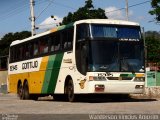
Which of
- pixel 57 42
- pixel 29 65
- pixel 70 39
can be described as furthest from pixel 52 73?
pixel 29 65

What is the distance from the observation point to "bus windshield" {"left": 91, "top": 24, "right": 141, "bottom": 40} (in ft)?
70.1

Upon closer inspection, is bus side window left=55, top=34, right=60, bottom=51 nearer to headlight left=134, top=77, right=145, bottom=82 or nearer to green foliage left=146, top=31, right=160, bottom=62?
headlight left=134, top=77, right=145, bottom=82

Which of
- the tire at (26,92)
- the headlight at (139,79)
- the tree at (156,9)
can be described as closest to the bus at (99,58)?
the headlight at (139,79)

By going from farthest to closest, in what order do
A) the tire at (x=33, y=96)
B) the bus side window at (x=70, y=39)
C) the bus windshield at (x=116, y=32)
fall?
the tire at (x=33, y=96), the bus side window at (x=70, y=39), the bus windshield at (x=116, y=32)

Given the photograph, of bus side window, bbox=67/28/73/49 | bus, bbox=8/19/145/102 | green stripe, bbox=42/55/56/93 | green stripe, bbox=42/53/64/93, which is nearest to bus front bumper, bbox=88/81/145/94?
bus, bbox=8/19/145/102

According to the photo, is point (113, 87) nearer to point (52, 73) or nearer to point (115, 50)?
point (115, 50)

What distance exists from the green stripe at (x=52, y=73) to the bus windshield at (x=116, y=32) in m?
2.59

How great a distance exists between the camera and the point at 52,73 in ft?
81.0

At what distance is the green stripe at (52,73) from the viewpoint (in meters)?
23.9

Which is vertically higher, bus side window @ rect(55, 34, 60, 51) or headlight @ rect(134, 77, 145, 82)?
bus side window @ rect(55, 34, 60, 51)

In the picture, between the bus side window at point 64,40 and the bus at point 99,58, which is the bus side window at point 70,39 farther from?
the bus side window at point 64,40

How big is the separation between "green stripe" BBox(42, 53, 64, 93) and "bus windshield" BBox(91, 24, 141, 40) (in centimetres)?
259

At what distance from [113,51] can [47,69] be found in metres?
5.13

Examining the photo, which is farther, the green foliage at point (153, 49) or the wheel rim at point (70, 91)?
the green foliage at point (153, 49)
